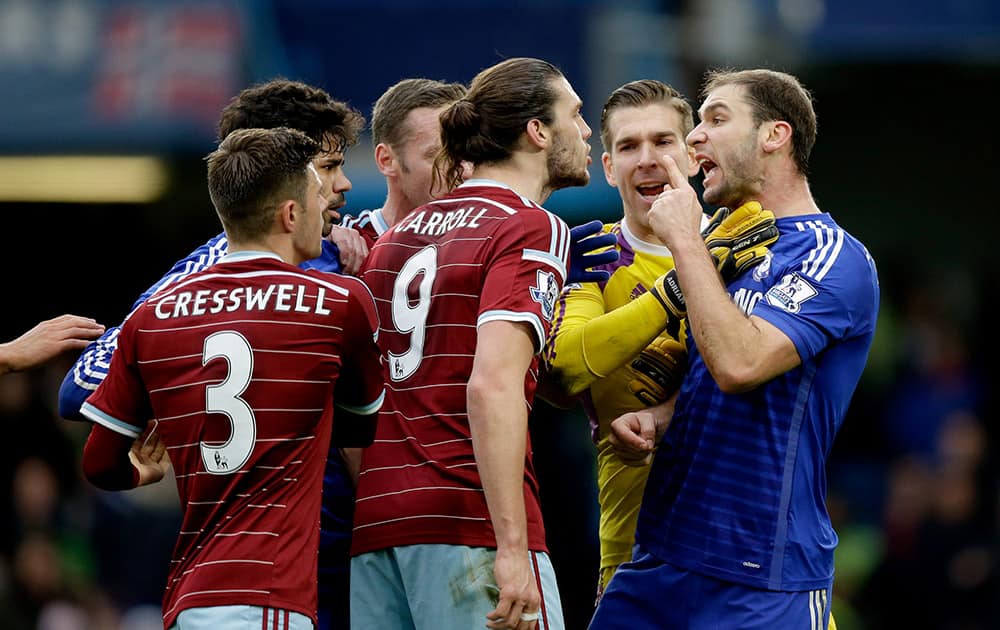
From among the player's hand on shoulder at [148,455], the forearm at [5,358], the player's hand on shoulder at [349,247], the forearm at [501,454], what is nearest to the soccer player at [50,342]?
the forearm at [5,358]

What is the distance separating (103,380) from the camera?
4.28 m

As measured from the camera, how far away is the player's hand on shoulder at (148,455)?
443 centimetres

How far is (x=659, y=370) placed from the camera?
198 inches

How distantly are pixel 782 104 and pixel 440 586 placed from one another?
2.04m

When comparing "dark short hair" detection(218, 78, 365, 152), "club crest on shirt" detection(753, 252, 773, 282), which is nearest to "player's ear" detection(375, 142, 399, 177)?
"dark short hair" detection(218, 78, 365, 152)

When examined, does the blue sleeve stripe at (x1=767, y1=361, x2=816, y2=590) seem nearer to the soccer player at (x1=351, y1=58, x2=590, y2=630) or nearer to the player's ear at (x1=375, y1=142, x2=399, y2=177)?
the soccer player at (x1=351, y1=58, x2=590, y2=630)

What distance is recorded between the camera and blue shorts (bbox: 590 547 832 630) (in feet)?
15.1

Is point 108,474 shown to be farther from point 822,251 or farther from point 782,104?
point 782,104

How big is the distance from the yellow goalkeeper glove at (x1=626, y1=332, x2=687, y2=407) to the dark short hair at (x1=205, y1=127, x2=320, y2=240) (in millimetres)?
1408

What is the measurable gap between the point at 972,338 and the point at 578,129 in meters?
9.11

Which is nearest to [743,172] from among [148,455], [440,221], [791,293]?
[791,293]

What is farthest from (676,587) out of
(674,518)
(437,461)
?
(437,461)

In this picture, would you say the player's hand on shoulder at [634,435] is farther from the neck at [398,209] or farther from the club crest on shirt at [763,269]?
the neck at [398,209]

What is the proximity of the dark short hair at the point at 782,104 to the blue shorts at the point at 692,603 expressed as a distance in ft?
4.68
